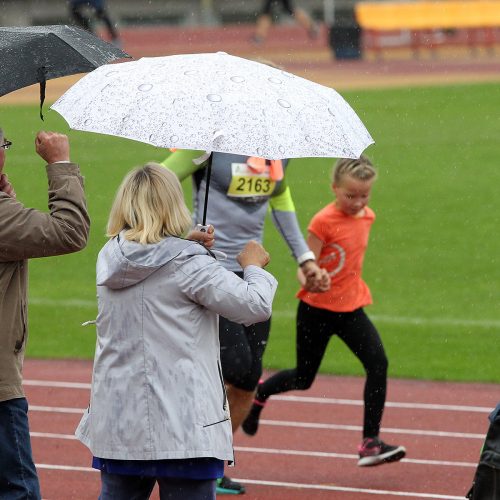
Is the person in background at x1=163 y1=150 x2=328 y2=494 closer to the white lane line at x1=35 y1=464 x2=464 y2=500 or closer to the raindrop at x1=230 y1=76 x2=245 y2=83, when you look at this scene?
the white lane line at x1=35 y1=464 x2=464 y2=500

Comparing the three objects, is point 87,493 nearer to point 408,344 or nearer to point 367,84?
point 408,344

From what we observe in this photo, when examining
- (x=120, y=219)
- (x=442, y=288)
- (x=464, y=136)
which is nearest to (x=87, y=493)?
(x=120, y=219)

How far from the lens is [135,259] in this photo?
5.00 metres

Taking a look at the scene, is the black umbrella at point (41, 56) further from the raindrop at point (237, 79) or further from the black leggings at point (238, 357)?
the black leggings at point (238, 357)

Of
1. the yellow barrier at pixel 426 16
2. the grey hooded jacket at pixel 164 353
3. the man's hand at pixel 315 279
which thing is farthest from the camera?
the yellow barrier at pixel 426 16

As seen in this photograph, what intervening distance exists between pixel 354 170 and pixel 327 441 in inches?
69.9

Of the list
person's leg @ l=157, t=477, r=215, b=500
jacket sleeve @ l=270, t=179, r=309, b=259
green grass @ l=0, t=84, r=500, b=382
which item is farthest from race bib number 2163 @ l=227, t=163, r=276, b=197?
green grass @ l=0, t=84, r=500, b=382

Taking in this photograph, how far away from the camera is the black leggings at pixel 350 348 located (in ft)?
→ 25.1

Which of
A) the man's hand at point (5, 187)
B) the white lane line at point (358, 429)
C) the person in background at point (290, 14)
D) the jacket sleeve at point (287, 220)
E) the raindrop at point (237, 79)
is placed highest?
the raindrop at point (237, 79)

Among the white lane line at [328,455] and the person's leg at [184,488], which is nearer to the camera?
the person's leg at [184,488]

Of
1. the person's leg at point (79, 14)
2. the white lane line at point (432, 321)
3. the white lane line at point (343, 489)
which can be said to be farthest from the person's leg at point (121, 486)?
the person's leg at point (79, 14)

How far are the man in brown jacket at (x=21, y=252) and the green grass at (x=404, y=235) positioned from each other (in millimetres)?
5465

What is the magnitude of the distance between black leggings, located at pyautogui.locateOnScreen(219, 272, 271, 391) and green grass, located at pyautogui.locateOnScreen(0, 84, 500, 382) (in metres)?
3.39

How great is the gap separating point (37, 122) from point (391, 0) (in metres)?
25.3
